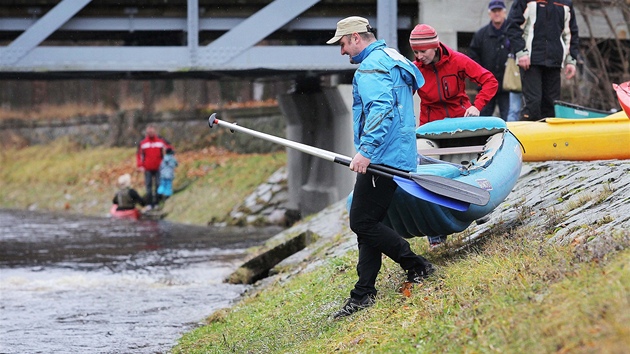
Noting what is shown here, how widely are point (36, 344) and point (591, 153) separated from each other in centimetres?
536

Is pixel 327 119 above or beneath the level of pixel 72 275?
above

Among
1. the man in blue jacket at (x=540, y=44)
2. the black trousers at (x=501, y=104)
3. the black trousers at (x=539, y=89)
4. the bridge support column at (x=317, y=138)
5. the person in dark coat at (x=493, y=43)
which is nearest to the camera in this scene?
the man in blue jacket at (x=540, y=44)

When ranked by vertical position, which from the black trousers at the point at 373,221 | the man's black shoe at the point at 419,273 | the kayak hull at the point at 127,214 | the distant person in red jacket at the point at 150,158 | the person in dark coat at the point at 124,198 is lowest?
the kayak hull at the point at 127,214

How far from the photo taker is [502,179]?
7746 millimetres

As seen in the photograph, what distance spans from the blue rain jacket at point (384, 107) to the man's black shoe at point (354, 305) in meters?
0.93

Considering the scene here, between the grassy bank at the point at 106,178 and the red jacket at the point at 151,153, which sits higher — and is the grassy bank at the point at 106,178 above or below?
below

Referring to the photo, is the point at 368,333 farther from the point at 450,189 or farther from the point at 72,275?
the point at 72,275

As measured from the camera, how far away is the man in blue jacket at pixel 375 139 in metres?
6.59

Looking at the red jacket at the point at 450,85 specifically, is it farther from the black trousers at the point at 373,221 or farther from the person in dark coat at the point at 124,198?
the person in dark coat at the point at 124,198

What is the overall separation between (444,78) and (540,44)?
272cm

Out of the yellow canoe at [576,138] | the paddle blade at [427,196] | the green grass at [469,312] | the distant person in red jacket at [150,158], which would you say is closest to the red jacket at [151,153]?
the distant person in red jacket at [150,158]

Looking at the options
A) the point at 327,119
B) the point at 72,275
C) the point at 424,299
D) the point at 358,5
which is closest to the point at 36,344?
the point at 424,299

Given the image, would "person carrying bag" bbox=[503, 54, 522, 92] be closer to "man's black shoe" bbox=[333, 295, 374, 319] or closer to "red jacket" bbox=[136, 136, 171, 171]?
"man's black shoe" bbox=[333, 295, 374, 319]

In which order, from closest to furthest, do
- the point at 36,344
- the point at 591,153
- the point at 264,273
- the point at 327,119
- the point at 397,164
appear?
1. the point at 397,164
2. the point at 36,344
3. the point at 591,153
4. the point at 264,273
5. the point at 327,119
